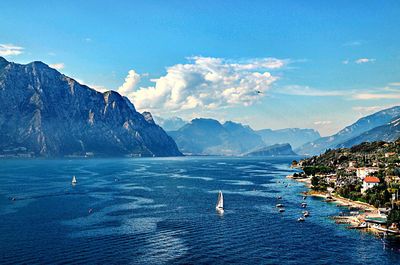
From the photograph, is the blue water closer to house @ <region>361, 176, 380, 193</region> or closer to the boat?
the boat

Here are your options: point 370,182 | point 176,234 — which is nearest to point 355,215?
point 370,182

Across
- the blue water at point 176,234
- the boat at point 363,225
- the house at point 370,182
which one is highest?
the house at point 370,182

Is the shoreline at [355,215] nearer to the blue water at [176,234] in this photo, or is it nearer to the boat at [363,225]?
the boat at [363,225]

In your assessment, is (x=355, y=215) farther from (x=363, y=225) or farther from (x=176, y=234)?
(x=176, y=234)

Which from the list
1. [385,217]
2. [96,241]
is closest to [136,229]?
[96,241]

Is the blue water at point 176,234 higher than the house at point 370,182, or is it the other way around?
the house at point 370,182

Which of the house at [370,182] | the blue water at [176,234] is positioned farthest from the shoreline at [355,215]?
the house at [370,182]

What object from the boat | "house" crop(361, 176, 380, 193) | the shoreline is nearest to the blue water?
the shoreline

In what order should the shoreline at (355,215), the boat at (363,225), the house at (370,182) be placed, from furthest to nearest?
the house at (370,182)
the boat at (363,225)
the shoreline at (355,215)

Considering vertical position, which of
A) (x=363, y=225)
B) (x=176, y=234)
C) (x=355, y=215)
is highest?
(x=355, y=215)

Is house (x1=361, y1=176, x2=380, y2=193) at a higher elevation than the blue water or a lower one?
higher

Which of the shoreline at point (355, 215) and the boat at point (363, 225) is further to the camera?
the boat at point (363, 225)
